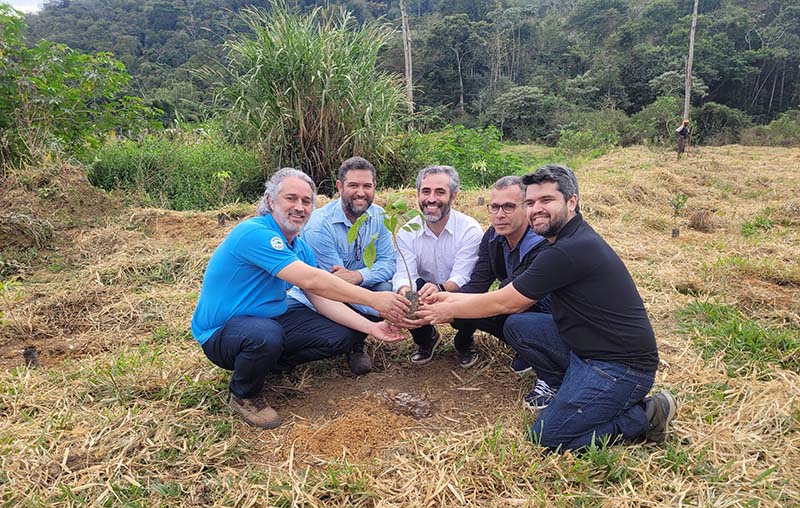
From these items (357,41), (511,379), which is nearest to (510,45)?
(357,41)

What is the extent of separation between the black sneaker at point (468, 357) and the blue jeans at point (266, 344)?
26.7 inches

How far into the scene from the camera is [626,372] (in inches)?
79.3

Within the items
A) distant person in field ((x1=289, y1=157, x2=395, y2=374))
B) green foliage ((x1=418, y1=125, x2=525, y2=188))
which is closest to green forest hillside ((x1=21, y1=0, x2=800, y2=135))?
green foliage ((x1=418, y1=125, x2=525, y2=188))

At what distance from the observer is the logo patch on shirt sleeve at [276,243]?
2314 mm

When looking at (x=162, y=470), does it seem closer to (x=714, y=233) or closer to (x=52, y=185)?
(x=52, y=185)

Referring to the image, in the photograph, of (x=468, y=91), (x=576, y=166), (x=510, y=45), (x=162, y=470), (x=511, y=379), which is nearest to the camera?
(x=162, y=470)

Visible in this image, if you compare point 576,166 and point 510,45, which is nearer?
point 576,166

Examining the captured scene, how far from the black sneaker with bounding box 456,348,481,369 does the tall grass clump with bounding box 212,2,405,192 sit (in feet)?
13.3

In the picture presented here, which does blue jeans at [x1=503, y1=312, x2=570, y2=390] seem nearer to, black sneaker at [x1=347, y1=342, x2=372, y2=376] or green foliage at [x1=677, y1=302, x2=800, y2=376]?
black sneaker at [x1=347, y1=342, x2=372, y2=376]

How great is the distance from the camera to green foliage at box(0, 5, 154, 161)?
19.4 ft

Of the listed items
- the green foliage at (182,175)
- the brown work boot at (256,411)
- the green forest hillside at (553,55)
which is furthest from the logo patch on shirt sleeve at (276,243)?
the green forest hillside at (553,55)

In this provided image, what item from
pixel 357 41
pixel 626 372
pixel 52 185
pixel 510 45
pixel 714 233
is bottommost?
pixel 714 233

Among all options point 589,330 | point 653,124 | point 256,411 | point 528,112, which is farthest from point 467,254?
point 528,112

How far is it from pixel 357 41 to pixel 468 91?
26113 millimetres
